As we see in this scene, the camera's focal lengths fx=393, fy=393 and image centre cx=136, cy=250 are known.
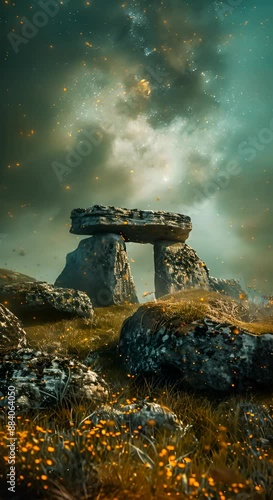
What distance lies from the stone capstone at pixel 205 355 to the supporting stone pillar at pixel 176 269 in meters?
9.77

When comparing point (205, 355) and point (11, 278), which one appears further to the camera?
point (11, 278)

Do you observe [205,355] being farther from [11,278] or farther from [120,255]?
[11,278]

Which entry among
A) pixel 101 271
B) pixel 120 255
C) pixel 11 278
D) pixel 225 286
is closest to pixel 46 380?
pixel 101 271

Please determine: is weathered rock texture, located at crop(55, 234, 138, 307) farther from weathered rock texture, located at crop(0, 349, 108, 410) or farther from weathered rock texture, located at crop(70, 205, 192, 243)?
weathered rock texture, located at crop(0, 349, 108, 410)

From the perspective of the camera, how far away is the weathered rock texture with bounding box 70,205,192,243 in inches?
631

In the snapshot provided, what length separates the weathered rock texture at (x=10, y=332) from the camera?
7.07 meters

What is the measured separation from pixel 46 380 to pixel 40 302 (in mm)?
5254

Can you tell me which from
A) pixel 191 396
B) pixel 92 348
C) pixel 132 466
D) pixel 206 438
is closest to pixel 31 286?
pixel 92 348

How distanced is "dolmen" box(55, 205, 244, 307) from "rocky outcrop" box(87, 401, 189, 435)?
1085 cm

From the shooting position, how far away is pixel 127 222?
1609 centimetres

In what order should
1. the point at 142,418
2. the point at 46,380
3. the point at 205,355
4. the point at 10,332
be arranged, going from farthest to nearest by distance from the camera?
the point at 10,332, the point at 205,355, the point at 46,380, the point at 142,418

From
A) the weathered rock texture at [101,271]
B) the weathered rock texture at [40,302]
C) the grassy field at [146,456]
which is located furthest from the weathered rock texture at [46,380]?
the weathered rock texture at [101,271]

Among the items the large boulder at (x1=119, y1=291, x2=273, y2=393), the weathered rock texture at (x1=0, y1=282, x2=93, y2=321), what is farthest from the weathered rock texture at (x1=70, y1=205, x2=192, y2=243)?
the large boulder at (x1=119, y1=291, x2=273, y2=393)

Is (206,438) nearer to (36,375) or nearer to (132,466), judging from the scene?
(132,466)
